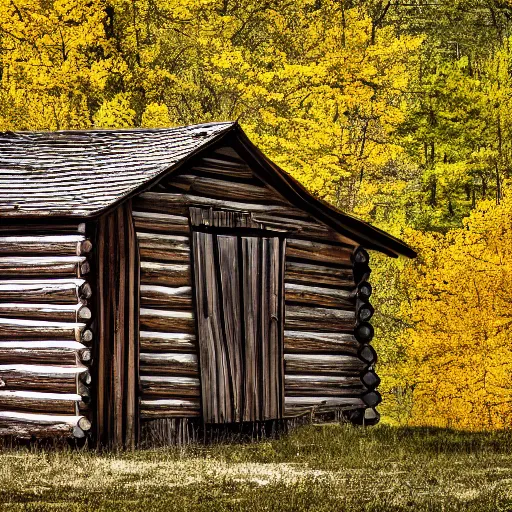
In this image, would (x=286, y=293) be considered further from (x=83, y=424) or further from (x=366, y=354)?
(x=83, y=424)

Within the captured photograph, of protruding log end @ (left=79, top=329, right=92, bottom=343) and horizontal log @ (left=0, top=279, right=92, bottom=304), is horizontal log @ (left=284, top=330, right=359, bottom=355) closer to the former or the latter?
protruding log end @ (left=79, top=329, right=92, bottom=343)

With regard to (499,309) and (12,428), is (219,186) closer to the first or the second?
(12,428)

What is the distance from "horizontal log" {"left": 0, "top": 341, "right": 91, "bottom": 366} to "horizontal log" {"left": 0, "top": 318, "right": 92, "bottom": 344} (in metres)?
0.07

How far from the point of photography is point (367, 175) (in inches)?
1314

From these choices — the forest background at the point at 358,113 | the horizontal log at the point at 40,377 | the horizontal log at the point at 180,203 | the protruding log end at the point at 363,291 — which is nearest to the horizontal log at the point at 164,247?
the horizontal log at the point at 180,203

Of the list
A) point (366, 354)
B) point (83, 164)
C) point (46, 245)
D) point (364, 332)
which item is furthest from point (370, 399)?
point (46, 245)

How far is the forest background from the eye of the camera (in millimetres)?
27484

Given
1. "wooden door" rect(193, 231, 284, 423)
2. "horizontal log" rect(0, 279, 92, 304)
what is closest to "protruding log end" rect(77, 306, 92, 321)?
"horizontal log" rect(0, 279, 92, 304)

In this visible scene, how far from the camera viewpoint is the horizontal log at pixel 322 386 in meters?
17.9

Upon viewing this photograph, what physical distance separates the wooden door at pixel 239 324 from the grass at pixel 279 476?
2.55 ft

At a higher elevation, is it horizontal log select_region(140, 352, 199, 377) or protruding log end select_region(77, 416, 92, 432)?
horizontal log select_region(140, 352, 199, 377)

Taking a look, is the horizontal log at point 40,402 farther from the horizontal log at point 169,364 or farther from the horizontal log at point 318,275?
the horizontal log at point 318,275

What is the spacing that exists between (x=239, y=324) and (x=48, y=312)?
276cm

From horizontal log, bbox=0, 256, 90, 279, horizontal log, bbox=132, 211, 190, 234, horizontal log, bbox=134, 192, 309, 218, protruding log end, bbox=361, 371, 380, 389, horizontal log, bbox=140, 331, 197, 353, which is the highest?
horizontal log, bbox=134, 192, 309, 218
